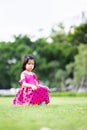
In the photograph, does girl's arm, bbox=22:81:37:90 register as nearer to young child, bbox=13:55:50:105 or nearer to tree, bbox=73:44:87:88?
young child, bbox=13:55:50:105

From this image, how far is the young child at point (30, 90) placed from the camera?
10828 millimetres

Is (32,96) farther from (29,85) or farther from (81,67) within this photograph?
(81,67)

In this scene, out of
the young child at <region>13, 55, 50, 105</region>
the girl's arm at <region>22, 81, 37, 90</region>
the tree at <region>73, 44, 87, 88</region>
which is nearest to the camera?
the girl's arm at <region>22, 81, 37, 90</region>

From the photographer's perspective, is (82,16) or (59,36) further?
(82,16)

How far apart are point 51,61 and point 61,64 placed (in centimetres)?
184

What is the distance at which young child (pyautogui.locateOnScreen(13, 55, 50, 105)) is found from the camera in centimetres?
1083

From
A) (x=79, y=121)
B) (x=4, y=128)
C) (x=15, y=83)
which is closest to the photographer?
(x=4, y=128)

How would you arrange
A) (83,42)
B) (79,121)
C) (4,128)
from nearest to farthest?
(4,128) → (79,121) → (83,42)

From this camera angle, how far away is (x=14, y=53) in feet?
205

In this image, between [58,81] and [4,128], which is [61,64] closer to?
[58,81]

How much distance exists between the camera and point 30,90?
35.8ft

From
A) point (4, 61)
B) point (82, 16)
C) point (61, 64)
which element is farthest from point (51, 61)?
point (82, 16)

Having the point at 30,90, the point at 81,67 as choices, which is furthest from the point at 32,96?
the point at 81,67

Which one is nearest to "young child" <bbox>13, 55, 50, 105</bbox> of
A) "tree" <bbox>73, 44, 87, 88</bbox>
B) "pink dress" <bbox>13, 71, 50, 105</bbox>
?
"pink dress" <bbox>13, 71, 50, 105</bbox>
